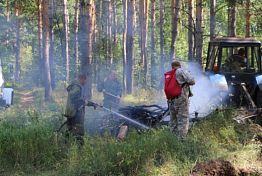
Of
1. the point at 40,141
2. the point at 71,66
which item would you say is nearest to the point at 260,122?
the point at 40,141

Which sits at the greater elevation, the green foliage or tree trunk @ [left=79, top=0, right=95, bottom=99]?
tree trunk @ [left=79, top=0, right=95, bottom=99]

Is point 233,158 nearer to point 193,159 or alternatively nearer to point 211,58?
point 193,159

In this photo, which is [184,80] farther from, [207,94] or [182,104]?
[207,94]

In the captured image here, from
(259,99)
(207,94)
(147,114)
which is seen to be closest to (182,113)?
(147,114)

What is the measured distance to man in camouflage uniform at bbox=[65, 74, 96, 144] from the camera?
8547 mm

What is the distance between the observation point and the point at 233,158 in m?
7.05

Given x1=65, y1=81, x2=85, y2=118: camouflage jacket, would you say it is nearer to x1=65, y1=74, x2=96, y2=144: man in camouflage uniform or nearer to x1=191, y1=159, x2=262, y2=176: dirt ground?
x1=65, y1=74, x2=96, y2=144: man in camouflage uniform

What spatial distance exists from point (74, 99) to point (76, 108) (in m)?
0.18

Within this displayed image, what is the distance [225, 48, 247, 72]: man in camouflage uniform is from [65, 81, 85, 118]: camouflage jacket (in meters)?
4.30

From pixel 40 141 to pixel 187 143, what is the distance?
2566 millimetres

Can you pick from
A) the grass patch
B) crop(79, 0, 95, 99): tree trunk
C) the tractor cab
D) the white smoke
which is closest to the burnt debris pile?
the white smoke

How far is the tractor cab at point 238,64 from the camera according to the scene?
10.9m

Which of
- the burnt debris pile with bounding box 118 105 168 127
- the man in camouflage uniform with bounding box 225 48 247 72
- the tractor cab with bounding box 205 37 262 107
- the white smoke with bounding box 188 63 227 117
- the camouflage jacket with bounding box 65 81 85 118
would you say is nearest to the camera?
the camouflage jacket with bounding box 65 81 85 118

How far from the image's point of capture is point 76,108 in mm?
8602
